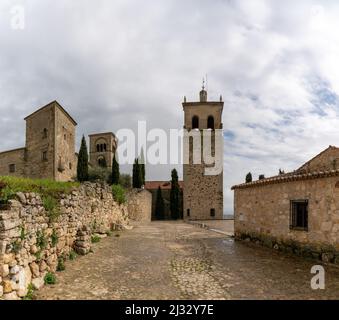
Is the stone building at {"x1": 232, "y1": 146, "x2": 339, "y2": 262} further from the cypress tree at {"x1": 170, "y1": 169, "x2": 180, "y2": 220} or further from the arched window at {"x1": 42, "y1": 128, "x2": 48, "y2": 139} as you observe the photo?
the cypress tree at {"x1": 170, "y1": 169, "x2": 180, "y2": 220}

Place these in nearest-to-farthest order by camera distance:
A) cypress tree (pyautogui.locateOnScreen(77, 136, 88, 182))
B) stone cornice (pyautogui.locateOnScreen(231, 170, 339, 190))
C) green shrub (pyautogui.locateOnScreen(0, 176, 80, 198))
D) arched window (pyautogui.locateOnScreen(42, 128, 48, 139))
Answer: green shrub (pyautogui.locateOnScreen(0, 176, 80, 198)) < stone cornice (pyautogui.locateOnScreen(231, 170, 339, 190)) < arched window (pyautogui.locateOnScreen(42, 128, 48, 139)) < cypress tree (pyautogui.locateOnScreen(77, 136, 88, 182))

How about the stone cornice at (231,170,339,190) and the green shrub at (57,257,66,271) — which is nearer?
the green shrub at (57,257,66,271)

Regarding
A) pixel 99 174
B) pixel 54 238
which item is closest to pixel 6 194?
pixel 54 238

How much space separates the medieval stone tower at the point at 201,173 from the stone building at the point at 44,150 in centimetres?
1364

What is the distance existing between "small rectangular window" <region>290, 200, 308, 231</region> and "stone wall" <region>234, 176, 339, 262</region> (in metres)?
0.15

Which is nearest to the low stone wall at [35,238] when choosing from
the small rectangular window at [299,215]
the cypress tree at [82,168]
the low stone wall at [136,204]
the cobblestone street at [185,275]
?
the cobblestone street at [185,275]

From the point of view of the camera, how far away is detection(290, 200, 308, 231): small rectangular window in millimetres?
9625

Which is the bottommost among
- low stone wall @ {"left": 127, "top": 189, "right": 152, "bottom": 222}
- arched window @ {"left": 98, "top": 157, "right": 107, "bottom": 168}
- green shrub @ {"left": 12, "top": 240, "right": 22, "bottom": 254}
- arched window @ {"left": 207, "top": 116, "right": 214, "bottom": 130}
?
low stone wall @ {"left": 127, "top": 189, "right": 152, "bottom": 222}

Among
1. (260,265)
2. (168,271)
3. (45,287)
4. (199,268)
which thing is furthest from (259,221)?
(45,287)

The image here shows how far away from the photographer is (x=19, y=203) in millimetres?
5855

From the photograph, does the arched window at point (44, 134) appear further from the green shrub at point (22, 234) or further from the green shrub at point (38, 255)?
the green shrub at point (22, 234)

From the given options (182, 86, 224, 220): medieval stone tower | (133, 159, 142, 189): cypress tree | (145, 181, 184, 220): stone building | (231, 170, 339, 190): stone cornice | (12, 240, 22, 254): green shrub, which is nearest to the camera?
(12, 240, 22, 254): green shrub

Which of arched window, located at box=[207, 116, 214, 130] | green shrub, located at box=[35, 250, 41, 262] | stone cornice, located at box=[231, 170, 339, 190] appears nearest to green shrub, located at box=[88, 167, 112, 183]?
arched window, located at box=[207, 116, 214, 130]
